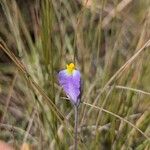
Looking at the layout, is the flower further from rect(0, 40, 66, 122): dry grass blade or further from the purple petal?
rect(0, 40, 66, 122): dry grass blade

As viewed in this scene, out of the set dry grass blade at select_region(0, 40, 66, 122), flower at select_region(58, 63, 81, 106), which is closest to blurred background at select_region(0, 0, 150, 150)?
dry grass blade at select_region(0, 40, 66, 122)

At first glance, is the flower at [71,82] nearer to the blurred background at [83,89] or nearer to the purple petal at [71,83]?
the purple petal at [71,83]

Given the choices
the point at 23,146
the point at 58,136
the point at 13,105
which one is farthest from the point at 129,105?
the point at 13,105

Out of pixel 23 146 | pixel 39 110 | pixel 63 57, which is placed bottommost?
pixel 23 146

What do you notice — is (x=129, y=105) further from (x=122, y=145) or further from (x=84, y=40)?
(x=84, y=40)

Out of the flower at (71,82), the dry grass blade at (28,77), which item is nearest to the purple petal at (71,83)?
the flower at (71,82)

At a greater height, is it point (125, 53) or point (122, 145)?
point (125, 53)

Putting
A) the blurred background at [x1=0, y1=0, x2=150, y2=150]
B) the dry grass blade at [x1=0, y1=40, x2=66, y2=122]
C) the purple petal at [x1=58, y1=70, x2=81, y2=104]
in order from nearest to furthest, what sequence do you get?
1. the purple petal at [x1=58, y1=70, x2=81, y2=104]
2. the dry grass blade at [x1=0, y1=40, x2=66, y2=122]
3. the blurred background at [x1=0, y1=0, x2=150, y2=150]

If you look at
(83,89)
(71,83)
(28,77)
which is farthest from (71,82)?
Result: (83,89)
